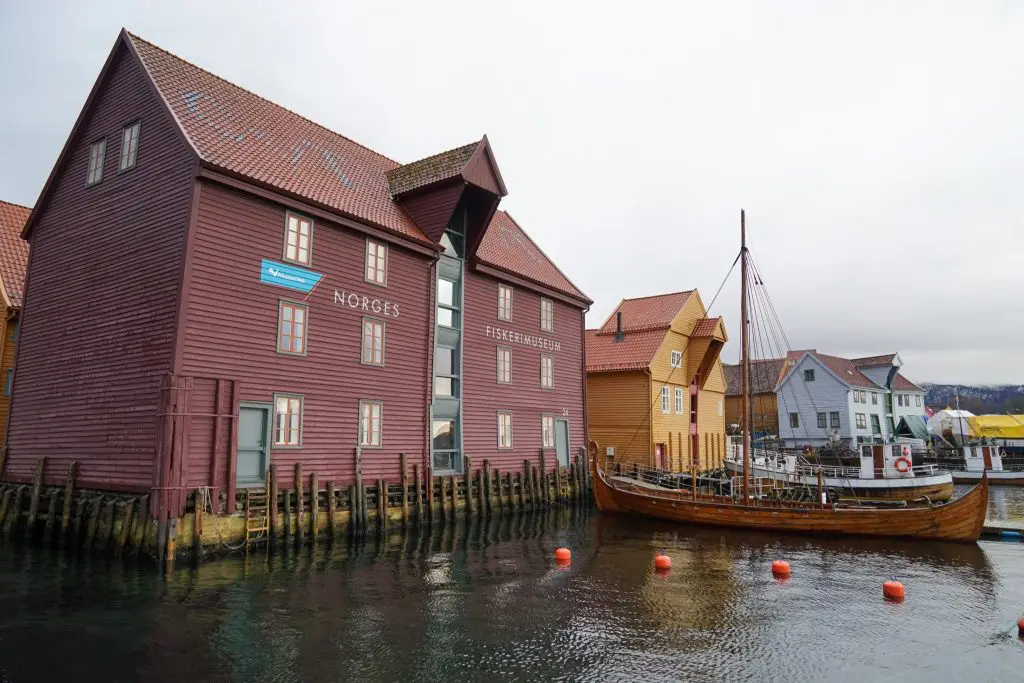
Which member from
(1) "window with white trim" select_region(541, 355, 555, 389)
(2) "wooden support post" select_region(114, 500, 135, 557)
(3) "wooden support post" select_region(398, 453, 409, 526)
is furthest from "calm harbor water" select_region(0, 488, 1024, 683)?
(1) "window with white trim" select_region(541, 355, 555, 389)

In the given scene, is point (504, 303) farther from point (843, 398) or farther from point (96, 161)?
point (843, 398)

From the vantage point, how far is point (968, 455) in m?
44.6

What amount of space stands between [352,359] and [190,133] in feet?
25.5

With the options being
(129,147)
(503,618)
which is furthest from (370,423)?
(129,147)

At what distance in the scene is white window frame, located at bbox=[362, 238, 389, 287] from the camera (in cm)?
2078

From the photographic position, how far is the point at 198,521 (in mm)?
14859

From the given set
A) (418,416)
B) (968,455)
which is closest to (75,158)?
(418,416)

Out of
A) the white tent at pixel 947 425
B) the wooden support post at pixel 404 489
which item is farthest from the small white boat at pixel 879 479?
the white tent at pixel 947 425

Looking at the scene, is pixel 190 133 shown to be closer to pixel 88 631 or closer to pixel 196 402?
pixel 196 402

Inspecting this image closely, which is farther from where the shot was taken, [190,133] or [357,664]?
[190,133]

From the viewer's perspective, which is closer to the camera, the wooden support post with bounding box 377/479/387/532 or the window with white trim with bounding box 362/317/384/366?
the wooden support post with bounding box 377/479/387/532

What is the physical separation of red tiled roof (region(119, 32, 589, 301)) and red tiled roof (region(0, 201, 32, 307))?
989 cm

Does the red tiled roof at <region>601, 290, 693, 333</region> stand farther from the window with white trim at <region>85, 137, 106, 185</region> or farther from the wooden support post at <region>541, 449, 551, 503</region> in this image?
the window with white trim at <region>85, 137, 106, 185</region>

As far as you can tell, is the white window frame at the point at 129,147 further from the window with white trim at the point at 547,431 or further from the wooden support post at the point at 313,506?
the window with white trim at the point at 547,431
